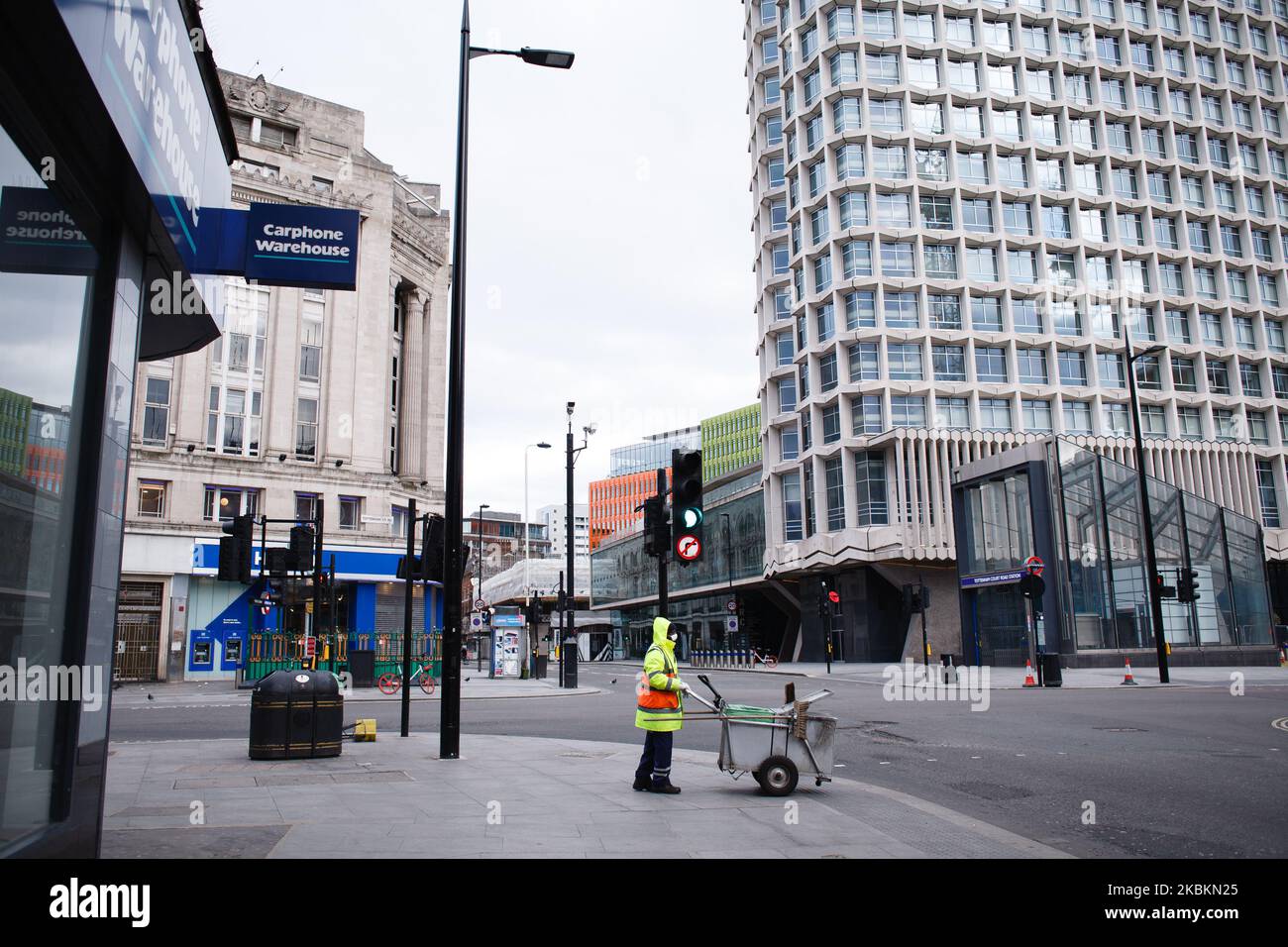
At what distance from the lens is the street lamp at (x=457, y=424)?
11.6 m

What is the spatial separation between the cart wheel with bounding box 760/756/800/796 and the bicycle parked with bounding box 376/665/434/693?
66.7 feet

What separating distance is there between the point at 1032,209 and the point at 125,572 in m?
50.8

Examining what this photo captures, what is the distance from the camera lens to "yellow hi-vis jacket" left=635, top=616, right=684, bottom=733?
8.66 metres

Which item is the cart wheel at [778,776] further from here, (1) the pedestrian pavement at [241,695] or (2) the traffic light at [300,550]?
(2) the traffic light at [300,550]

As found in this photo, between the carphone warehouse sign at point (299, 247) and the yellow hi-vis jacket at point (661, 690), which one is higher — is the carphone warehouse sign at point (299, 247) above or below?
above

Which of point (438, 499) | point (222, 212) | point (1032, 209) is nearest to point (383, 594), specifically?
point (438, 499)

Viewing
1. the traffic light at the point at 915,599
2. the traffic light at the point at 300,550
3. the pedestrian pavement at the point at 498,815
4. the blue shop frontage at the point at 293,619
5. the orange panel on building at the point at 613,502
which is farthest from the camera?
the orange panel on building at the point at 613,502

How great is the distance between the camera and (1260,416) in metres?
59.8

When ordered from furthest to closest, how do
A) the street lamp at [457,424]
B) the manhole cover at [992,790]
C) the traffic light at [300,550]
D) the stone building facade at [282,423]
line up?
1. the stone building facade at [282,423]
2. the traffic light at [300,550]
3. the street lamp at [457,424]
4. the manhole cover at [992,790]

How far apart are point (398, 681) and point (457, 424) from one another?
1824 cm

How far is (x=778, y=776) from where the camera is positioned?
346 inches

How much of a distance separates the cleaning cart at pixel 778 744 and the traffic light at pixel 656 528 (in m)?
2.45

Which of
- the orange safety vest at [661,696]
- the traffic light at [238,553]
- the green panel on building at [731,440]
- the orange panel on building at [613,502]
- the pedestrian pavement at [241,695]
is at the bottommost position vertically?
the pedestrian pavement at [241,695]

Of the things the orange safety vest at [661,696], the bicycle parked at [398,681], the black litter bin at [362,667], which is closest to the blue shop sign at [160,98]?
the orange safety vest at [661,696]
